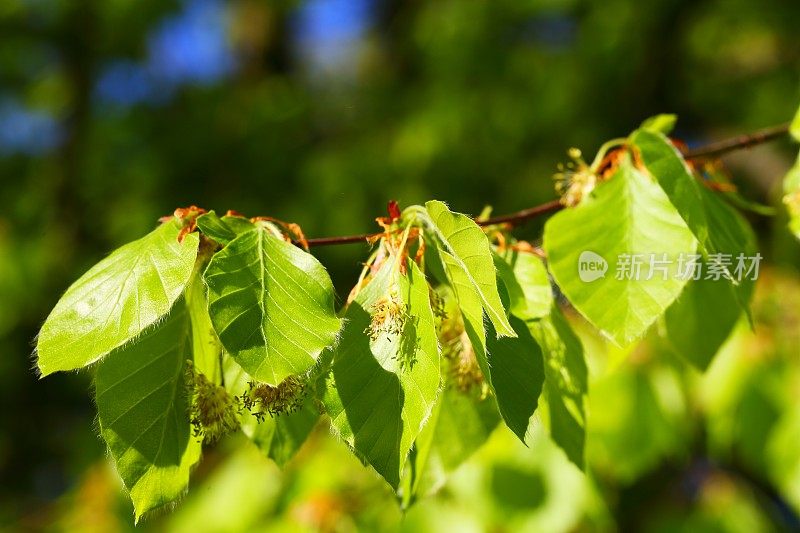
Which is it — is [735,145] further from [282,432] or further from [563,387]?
[282,432]

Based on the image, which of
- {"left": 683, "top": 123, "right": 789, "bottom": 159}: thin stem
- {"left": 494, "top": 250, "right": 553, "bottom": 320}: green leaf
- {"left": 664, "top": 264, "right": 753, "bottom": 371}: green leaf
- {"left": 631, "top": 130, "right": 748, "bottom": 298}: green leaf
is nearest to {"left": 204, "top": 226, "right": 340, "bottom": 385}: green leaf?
{"left": 494, "top": 250, "right": 553, "bottom": 320}: green leaf

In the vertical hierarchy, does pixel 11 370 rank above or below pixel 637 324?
below

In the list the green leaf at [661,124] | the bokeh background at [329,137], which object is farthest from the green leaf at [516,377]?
the bokeh background at [329,137]

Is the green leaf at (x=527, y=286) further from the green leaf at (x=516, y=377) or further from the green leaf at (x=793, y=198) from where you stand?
the green leaf at (x=793, y=198)

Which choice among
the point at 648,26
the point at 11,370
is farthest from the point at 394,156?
the point at 11,370

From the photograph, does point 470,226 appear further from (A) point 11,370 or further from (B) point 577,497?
(A) point 11,370

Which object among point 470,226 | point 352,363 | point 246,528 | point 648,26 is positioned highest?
point 470,226

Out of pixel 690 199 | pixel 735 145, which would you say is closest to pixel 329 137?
pixel 735 145

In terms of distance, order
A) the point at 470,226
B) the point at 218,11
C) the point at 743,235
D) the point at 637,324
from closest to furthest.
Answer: the point at 470,226, the point at 637,324, the point at 743,235, the point at 218,11
